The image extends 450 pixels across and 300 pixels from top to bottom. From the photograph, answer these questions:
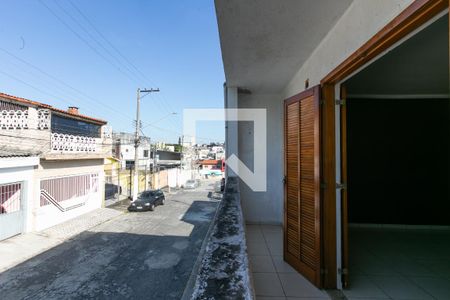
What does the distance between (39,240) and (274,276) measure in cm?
779

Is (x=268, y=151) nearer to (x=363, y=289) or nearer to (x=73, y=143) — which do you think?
(x=363, y=289)

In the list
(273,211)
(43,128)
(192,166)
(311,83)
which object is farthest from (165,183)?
(311,83)

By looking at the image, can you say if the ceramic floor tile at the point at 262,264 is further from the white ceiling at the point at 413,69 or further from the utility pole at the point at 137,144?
the utility pole at the point at 137,144

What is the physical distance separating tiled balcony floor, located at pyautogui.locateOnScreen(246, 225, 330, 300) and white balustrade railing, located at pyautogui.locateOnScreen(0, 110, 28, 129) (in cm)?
843

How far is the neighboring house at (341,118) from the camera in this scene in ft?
5.99

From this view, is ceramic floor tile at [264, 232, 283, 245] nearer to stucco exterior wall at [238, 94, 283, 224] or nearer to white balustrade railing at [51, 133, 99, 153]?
stucco exterior wall at [238, 94, 283, 224]

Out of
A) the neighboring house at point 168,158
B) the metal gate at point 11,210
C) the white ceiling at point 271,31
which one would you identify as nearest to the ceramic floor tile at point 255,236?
the white ceiling at point 271,31

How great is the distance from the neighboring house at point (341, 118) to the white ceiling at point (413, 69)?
0.01 meters

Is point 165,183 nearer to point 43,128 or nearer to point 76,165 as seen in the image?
point 76,165

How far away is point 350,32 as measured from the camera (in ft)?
6.04

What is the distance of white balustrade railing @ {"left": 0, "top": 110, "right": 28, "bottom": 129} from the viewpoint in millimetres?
7863

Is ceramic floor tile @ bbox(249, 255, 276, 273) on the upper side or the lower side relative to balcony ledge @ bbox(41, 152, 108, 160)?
lower

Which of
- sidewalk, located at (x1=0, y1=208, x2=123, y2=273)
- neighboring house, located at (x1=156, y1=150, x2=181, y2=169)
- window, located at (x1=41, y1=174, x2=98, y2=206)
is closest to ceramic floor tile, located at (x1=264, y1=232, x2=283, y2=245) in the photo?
sidewalk, located at (x1=0, y1=208, x2=123, y2=273)

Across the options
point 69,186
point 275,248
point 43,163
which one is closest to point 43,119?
point 43,163
